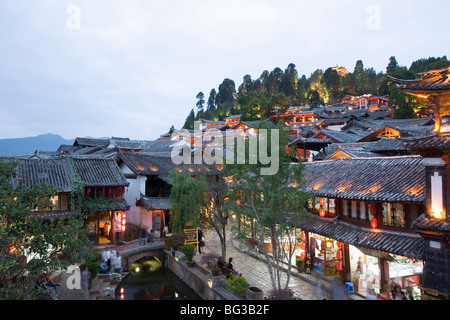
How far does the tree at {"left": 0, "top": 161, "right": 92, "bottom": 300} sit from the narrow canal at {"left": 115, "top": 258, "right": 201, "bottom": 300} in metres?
10.3

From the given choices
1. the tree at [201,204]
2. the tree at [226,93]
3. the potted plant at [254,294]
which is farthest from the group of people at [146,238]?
the tree at [226,93]

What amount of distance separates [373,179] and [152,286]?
1614cm

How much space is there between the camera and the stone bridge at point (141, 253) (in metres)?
22.9

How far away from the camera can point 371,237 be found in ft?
46.0

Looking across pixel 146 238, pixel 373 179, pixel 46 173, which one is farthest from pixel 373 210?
pixel 46 173

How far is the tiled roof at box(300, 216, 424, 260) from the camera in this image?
12047 mm

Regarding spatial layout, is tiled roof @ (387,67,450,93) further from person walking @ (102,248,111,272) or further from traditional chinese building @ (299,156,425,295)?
person walking @ (102,248,111,272)

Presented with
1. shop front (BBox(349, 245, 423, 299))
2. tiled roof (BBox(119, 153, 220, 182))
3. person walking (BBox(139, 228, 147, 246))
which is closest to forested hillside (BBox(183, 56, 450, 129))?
tiled roof (BBox(119, 153, 220, 182))

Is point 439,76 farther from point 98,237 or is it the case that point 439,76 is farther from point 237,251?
point 98,237

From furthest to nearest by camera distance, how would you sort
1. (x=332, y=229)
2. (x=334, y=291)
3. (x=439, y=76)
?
1. (x=332, y=229)
2. (x=334, y=291)
3. (x=439, y=76)

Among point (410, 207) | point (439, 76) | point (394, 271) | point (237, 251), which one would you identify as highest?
point (439, 76)

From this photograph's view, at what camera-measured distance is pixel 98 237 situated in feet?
82.3
